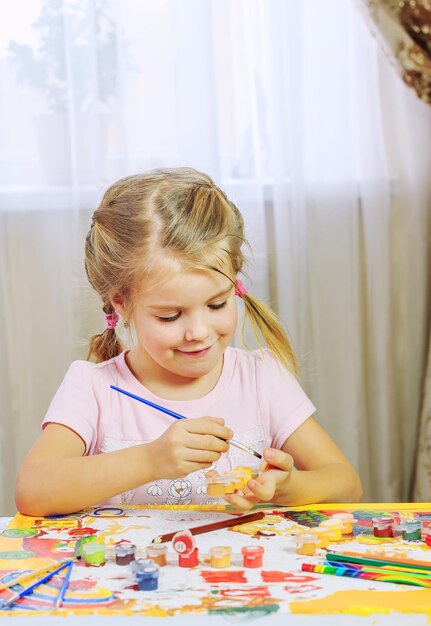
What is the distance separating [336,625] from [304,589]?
0.07 metres

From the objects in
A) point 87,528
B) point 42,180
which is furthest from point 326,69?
point 87,528

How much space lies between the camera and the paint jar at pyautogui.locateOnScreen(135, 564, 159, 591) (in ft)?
2.48

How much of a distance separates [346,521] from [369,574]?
0.15 meters

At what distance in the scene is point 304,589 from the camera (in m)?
0.75

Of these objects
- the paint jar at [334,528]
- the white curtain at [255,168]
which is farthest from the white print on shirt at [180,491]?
the white curtain at [255,168]

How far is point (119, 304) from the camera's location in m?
1.27

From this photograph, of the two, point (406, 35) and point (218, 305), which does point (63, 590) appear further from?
point (406, 35)

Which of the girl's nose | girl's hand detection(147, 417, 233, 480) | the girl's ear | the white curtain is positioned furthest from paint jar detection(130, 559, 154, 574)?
the white curtain

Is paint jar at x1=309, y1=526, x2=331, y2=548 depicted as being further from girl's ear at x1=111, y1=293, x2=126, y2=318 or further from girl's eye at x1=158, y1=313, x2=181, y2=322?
girl's ear at x1=111, y1=293, x2=126, y2=318

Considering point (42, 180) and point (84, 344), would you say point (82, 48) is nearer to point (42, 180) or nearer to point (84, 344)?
point (42, 180)

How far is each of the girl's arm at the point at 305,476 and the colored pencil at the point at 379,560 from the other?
0.58 ft

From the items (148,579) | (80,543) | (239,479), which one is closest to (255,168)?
(239,479)

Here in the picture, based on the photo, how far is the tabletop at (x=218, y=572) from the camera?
702 millimetres

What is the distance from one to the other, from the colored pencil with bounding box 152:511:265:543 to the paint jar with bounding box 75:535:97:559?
0.07 meters
